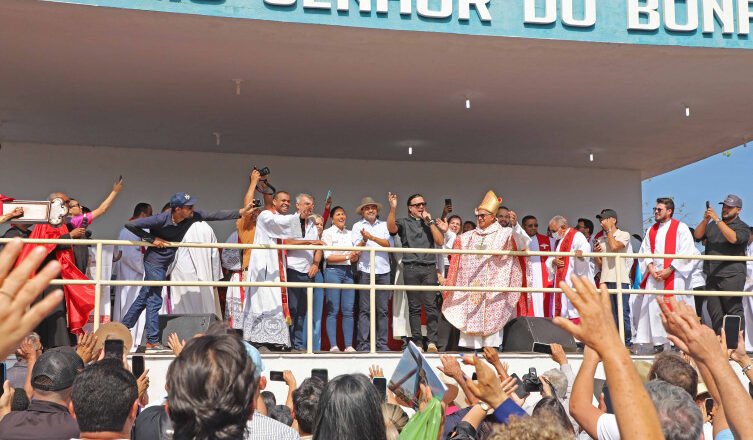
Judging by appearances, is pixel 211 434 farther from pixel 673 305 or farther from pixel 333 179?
pixel 333 179

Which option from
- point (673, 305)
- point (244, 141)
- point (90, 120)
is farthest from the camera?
point (244, 141)

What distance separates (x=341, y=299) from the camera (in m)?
10.5

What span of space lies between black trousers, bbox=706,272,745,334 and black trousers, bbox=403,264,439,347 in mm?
3215

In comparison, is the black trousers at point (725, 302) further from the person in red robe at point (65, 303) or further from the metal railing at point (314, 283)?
the person in red robe at point (65, 303)

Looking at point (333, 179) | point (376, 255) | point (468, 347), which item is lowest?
point (468, 347)

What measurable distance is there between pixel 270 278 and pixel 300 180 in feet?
19.7

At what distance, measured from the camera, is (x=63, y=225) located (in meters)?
9.84

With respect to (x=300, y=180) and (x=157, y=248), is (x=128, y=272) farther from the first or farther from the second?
(x=300, y=180)

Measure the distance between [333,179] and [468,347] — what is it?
6343 mm

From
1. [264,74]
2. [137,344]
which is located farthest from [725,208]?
[137,344]

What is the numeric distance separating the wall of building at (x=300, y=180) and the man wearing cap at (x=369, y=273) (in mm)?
4941

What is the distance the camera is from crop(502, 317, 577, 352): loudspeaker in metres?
10.0

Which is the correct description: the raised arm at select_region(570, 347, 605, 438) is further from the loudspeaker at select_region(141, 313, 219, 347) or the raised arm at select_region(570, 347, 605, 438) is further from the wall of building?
the wall of building

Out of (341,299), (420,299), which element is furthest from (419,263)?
(341,299)
